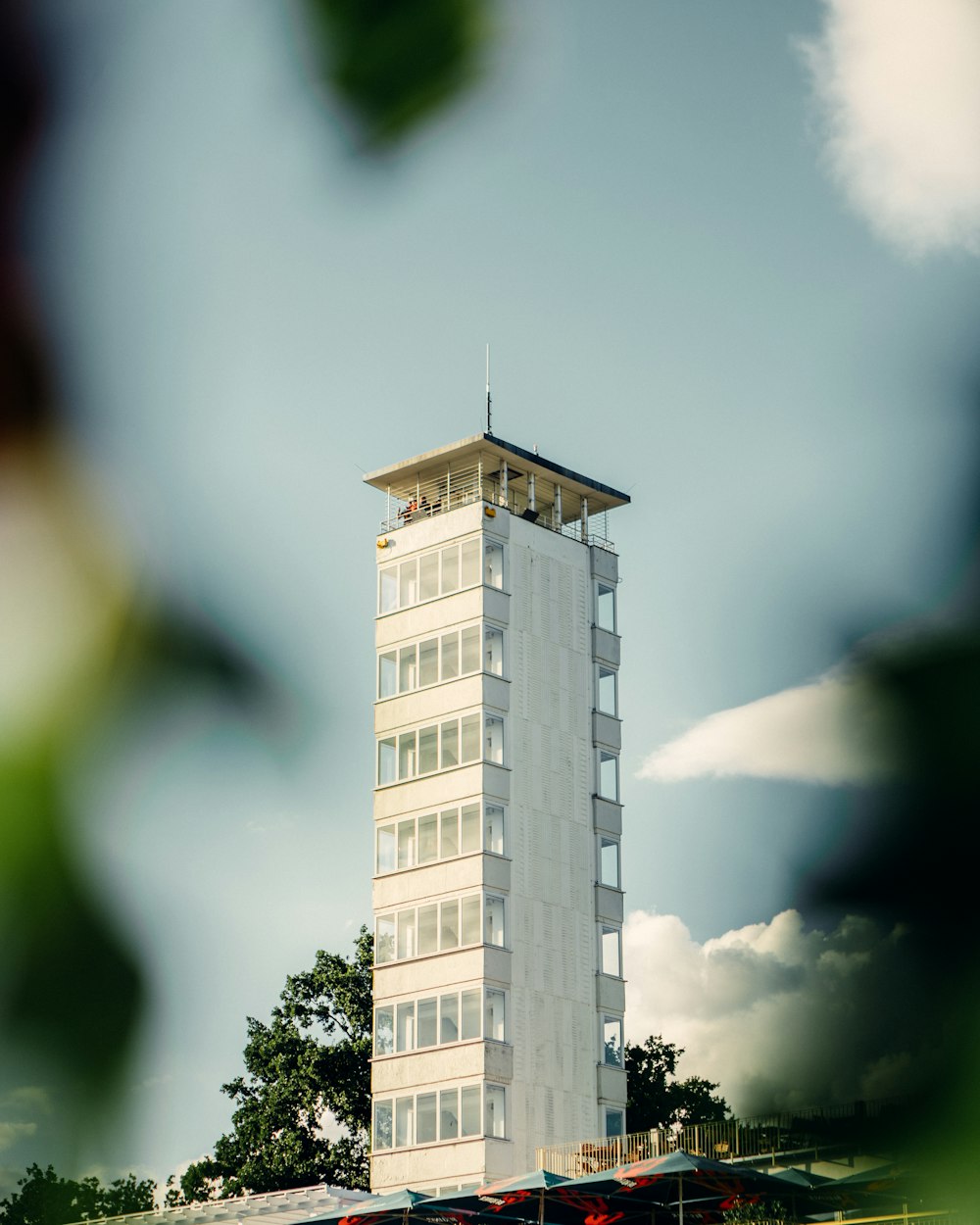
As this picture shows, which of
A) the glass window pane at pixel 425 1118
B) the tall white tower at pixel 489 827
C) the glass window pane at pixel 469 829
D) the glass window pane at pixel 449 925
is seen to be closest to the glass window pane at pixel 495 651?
the tall white tower at pixel 489 827

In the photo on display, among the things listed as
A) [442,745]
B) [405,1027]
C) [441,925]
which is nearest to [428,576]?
[442,745]

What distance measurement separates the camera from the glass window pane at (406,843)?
159 feet

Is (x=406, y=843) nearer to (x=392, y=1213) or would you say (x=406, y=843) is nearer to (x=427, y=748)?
(x=427, y=748)

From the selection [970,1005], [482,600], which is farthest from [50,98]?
[482,600]

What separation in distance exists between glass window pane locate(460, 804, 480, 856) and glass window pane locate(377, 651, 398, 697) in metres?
4.42

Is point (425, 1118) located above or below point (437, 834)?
below

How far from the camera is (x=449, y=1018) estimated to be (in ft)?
151

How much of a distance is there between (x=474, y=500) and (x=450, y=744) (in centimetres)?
689

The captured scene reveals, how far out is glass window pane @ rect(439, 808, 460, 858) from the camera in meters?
47.6

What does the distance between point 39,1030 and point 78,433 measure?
67 cm

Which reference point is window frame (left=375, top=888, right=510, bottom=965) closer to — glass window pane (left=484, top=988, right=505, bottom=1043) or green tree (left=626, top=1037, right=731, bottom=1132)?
glass window pane (left=484, top=988, right=505, bottom=1043)

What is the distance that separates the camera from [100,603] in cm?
191

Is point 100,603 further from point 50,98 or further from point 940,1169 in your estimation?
point 940,1169

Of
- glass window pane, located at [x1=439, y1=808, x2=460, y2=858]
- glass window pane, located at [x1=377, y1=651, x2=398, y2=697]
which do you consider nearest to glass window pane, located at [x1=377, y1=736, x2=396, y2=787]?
glass window pane, located at [x1=377, y1=651, x2=398, y2=697]
